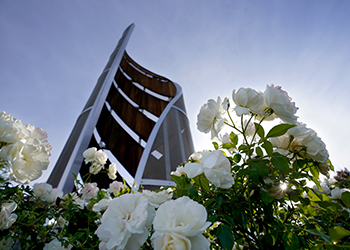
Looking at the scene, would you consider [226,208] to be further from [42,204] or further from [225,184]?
[42,204]

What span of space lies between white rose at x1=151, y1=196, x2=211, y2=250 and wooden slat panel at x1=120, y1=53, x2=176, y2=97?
481 cm

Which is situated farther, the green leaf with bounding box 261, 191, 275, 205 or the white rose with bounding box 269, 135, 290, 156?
the white rose with bounding box 269, 135, 290, 156

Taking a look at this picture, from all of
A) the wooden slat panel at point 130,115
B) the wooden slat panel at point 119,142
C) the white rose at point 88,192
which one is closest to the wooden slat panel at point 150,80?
the wooden slat panel at point 130,115

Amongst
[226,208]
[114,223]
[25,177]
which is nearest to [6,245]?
[25,177]

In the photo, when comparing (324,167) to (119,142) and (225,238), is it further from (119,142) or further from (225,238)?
(119,142)

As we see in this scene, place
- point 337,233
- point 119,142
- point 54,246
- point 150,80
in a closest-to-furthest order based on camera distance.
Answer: point 337,233, point 54,246, point 119,142, point 150,80

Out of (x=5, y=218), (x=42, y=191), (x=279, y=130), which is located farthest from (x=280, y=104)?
(x=42, y=191)

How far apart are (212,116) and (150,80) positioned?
498 cm

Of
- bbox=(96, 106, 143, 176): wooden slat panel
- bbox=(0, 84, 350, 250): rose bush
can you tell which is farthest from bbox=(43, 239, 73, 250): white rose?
bbox=(96, 106, 143, 176): wooden slat panel

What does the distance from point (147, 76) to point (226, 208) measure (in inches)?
207

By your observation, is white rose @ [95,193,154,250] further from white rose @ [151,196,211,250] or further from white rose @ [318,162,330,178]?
white rose @ [318,162,330,178]

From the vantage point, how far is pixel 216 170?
14.8 inches

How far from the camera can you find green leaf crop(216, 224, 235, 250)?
35 centimetres

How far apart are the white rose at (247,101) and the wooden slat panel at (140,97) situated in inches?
165
